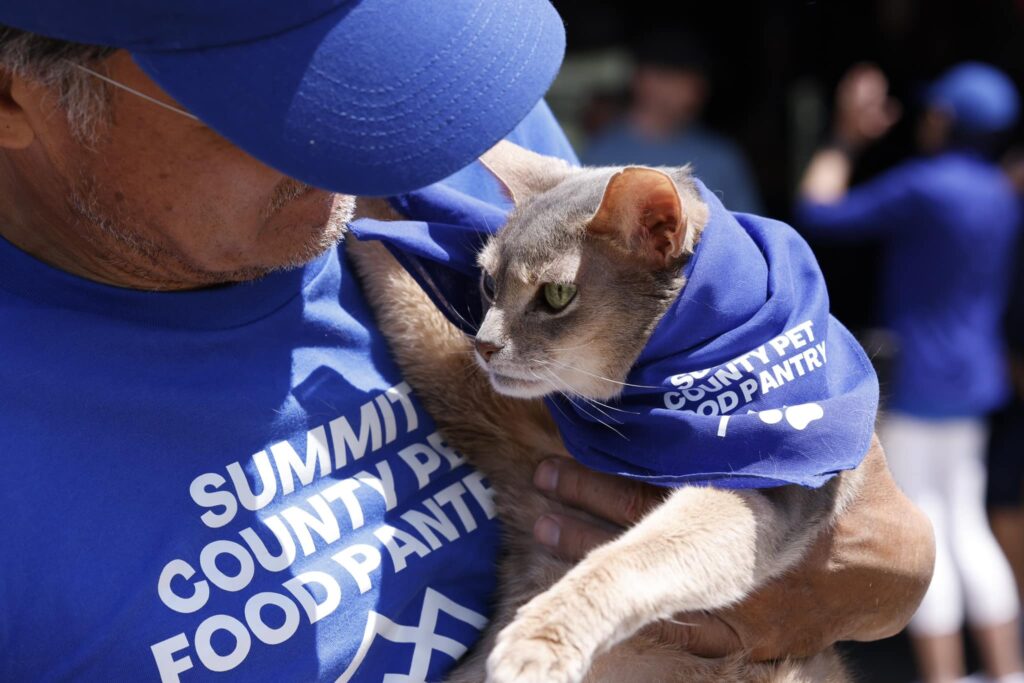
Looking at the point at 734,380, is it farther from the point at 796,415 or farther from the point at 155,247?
the point at 155,247

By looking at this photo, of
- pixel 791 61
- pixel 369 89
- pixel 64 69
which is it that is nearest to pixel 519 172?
pixel 369 89

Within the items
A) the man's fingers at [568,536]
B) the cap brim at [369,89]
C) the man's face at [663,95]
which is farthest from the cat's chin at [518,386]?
the man's face at [663,95]

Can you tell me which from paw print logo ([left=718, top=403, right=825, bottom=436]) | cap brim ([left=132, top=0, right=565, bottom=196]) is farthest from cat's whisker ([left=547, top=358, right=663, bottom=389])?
cap brim ([left=132, top=0, right=565, bottom=196])

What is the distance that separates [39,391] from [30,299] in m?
0.13

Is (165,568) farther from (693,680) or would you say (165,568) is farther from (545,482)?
(693,680)

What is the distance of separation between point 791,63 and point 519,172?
17.8 ft

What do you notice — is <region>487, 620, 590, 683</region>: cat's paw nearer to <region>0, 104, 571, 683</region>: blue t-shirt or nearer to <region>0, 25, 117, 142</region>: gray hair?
<region>0, 104, 571, 683</region>: blue t-shirt

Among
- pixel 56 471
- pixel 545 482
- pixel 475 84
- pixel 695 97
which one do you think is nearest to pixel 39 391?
pixel 56 471

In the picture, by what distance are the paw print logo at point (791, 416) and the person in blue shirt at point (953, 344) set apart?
337 centimetres

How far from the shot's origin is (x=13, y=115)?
1.43 m

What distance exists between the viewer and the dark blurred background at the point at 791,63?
21.0 ft

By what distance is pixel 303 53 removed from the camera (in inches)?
48.9

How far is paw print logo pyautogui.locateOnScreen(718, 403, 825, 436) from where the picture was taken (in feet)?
5.42

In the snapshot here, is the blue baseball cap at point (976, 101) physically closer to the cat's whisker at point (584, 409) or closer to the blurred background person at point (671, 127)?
the blurred background person at point (671, 127)
